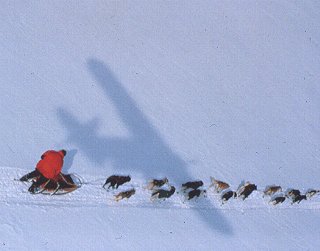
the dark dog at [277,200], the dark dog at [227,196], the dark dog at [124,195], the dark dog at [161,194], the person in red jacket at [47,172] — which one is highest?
the person in red jacket at [47,172]

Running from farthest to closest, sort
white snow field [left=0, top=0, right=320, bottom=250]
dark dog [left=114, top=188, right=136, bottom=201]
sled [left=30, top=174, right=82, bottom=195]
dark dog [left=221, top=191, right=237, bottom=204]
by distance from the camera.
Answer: dark dog [left=221, top=191, right=237, bottom=204] → dark dog [left=114, top=188, right=136, bottom=201] → white snow field [left=0, top=0, right=320, bottom=250] → sled [left=30, top=174, right=82, bottom=195]

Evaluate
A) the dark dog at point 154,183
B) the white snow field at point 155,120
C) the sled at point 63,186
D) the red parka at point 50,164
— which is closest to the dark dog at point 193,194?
the white snow field at point 155,120

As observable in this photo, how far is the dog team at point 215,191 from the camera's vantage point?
574 cm

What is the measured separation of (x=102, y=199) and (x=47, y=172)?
0.94 m

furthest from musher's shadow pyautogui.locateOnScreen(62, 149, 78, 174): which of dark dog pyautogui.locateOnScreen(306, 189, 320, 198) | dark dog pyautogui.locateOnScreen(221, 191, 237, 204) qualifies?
dark dog pyautogui.locateOnScreen(306, 189, 320, 198)

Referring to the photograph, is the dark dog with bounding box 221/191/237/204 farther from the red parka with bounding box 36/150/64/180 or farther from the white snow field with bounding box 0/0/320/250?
the red parka with bounding box 36/150/64/180

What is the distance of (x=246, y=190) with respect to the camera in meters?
Answer: 6.31

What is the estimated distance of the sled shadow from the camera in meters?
5.88

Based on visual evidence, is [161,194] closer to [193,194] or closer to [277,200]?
Answer: [193,194]

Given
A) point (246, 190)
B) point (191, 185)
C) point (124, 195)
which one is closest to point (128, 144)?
point (124, 195)

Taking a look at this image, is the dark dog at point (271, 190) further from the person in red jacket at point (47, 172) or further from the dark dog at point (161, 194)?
the person in red jacket at point (47, 172)

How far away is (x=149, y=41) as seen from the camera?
6.93 meters

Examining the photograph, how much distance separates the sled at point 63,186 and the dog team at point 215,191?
388 mm

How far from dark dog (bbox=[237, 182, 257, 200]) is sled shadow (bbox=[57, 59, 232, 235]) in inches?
18.2
